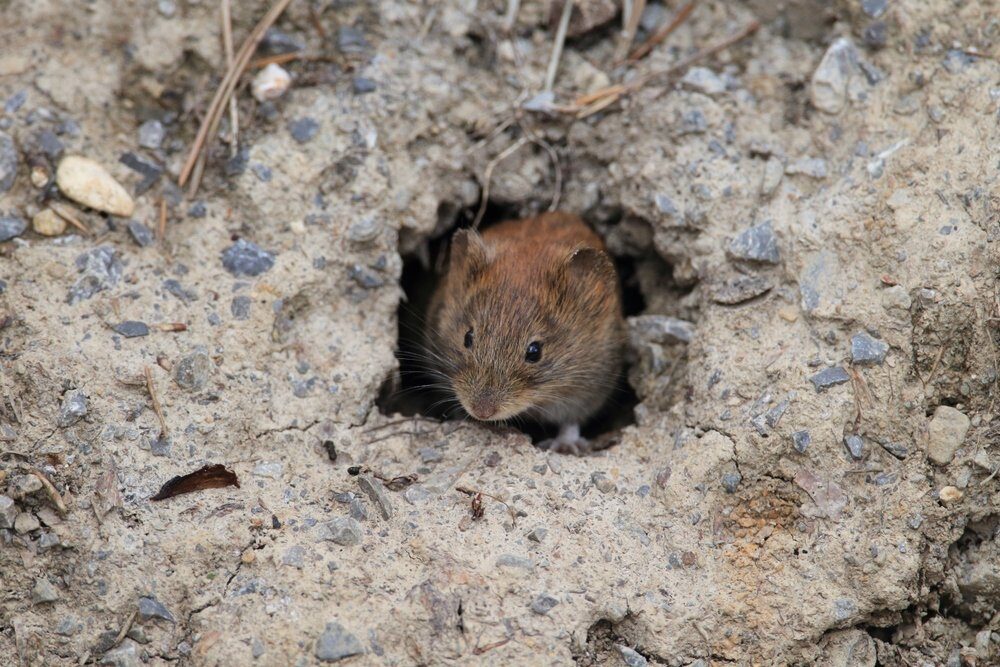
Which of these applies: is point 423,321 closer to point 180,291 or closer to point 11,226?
point 180,291

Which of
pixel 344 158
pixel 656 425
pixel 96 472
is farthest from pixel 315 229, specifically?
pixel 656 425

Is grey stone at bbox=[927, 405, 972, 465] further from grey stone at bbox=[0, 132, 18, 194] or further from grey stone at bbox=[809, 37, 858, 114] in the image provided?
grey stone at bbox=[0, 132, 18, 194]

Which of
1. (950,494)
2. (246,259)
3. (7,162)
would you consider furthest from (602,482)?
(7,162)

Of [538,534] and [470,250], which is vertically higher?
[470,250]

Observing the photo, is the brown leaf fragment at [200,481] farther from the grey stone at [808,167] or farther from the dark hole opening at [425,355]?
the grey stone at [808,167]

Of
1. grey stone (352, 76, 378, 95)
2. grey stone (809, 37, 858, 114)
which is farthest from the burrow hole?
grey stone (809, 37, 858, 114)

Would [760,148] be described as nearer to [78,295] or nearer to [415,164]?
[415,164]
